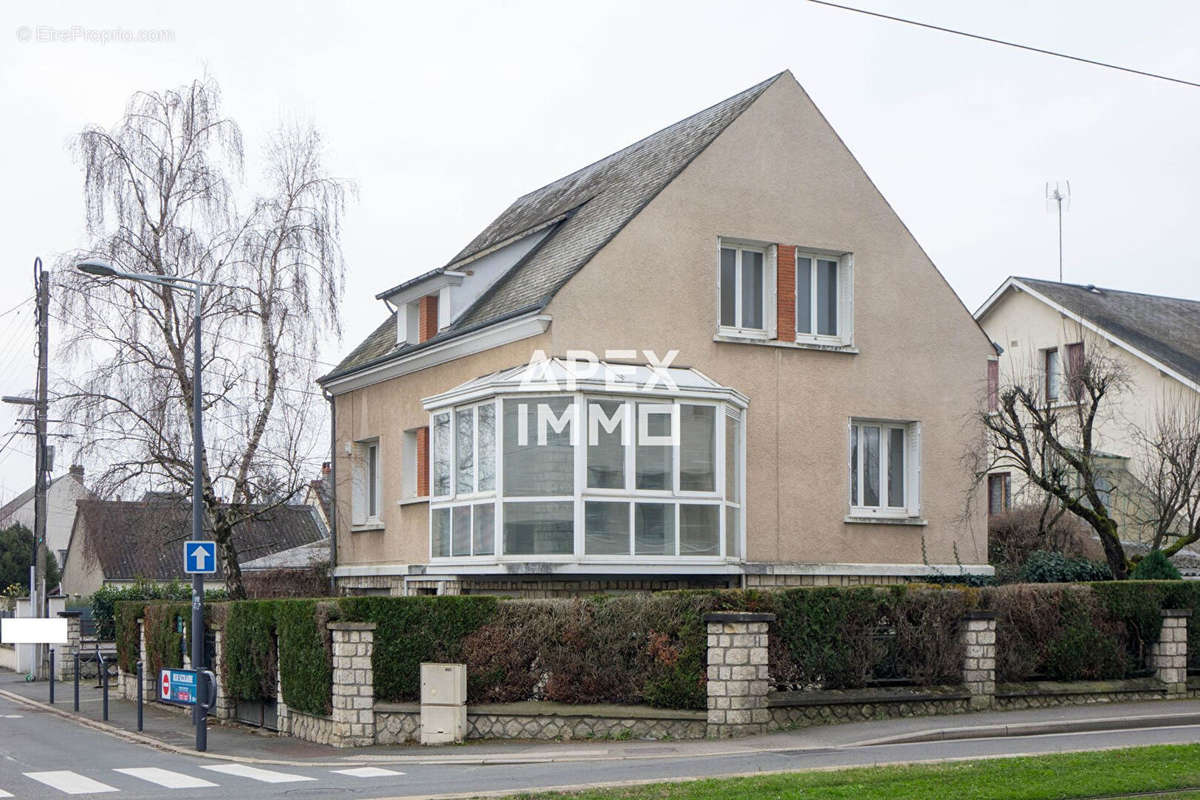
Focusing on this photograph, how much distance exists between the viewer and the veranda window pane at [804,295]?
2344 centimetres

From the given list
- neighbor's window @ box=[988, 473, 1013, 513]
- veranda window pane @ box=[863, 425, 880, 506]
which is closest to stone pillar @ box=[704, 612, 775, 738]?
veranda window pane @ box=[863, 425, 880, 506]

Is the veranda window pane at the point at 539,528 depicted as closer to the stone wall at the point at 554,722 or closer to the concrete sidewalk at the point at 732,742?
the stone wall at the point at 554,722

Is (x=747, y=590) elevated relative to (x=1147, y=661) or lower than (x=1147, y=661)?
elevated

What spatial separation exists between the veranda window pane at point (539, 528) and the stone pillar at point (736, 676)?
3.58 metres

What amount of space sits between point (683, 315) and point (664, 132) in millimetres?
6015

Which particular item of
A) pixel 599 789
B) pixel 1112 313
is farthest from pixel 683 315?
pixel 1112 313

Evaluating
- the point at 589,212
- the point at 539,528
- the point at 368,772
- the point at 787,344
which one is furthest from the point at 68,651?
the point at 368,772

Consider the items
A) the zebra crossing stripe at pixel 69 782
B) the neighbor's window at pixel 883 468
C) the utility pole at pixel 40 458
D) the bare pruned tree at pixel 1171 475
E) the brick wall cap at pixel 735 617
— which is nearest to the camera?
the zebra crossing stripe at pixel 69 782

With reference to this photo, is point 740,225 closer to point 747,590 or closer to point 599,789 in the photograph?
point 747,590

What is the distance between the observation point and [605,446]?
66.3ft

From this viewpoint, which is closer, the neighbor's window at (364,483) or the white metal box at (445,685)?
the white metal box at (445,685)

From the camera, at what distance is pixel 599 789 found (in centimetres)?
1239

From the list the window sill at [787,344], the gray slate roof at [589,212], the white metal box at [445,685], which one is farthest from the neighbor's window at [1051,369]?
the white metal box at [445,685]

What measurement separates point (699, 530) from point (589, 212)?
6.62 m
